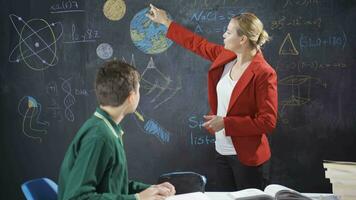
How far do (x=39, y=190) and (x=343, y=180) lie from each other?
1288mm

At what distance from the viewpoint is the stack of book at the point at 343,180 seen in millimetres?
1667

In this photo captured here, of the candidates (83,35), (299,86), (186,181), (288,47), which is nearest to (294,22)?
(288,47)

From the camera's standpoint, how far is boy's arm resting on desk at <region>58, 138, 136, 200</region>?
1.38 metres

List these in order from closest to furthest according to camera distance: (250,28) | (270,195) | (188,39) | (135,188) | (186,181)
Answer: (270,195), (135,188), (250,28), (186,181), (188,39)

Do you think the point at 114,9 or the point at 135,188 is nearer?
the point at 135,188

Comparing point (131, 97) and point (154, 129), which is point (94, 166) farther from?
point (154, 129)

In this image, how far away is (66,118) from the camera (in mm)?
3312

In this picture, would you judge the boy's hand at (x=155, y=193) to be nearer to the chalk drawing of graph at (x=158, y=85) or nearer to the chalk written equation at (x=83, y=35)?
the chalk drawing of graph at (x=158, y=85)

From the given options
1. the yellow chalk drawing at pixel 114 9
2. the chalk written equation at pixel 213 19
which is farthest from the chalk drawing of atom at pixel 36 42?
the chalk written equation at pixel 213 19

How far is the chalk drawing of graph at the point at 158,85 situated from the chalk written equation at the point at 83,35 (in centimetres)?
47

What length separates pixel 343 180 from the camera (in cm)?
173

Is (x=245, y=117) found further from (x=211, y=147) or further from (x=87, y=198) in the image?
(x=87, y=198)

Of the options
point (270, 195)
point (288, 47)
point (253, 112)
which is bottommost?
point (270, 195)

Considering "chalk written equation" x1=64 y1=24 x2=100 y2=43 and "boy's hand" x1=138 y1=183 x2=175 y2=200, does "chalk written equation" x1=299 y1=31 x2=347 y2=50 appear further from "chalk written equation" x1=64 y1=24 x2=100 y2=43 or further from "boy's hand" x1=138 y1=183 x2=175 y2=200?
→ "boy's hand" x1=138 y1=183 x2=175 y2=200
